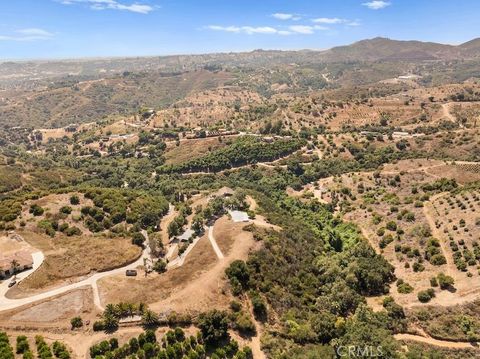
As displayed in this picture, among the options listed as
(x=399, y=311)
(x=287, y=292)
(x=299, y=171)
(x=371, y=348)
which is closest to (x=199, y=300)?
(x=287, y=292)

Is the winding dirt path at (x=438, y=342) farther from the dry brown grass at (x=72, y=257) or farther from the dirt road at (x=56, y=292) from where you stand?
the dry brown grass at (x=72, y=257)

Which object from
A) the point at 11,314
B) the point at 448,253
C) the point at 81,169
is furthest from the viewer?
the point at 81,169

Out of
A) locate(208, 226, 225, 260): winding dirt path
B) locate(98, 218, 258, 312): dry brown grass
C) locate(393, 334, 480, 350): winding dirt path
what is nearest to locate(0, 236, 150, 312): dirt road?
locate(98, 218, 258, 312): dry brown grass

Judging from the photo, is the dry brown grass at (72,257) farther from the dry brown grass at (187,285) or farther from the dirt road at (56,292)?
the dry brown grass at (187,285)

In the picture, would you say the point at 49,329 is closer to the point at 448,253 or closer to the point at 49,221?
the point at 49,221

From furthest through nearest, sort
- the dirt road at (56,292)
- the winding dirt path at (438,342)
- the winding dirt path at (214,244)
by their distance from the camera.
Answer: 1. the winding dirt path at (214,244)
2. the dirt road at (56,292)
3. the winding dirt path at (438,342)

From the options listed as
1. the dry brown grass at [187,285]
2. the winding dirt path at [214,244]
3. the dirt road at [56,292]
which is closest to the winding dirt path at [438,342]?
the dry brown grass at [187,285]

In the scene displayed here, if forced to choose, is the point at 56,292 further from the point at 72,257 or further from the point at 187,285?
the point at 187,285

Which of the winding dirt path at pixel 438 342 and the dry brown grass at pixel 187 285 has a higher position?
the dry brown grass at pixel 187 285

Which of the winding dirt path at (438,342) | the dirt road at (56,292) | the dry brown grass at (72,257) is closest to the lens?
the winding dirt path at (438,342)

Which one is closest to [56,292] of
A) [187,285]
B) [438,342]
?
[187,285]

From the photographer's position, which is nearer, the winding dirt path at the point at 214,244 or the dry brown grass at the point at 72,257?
the dry brown grass at the point at 72,257
